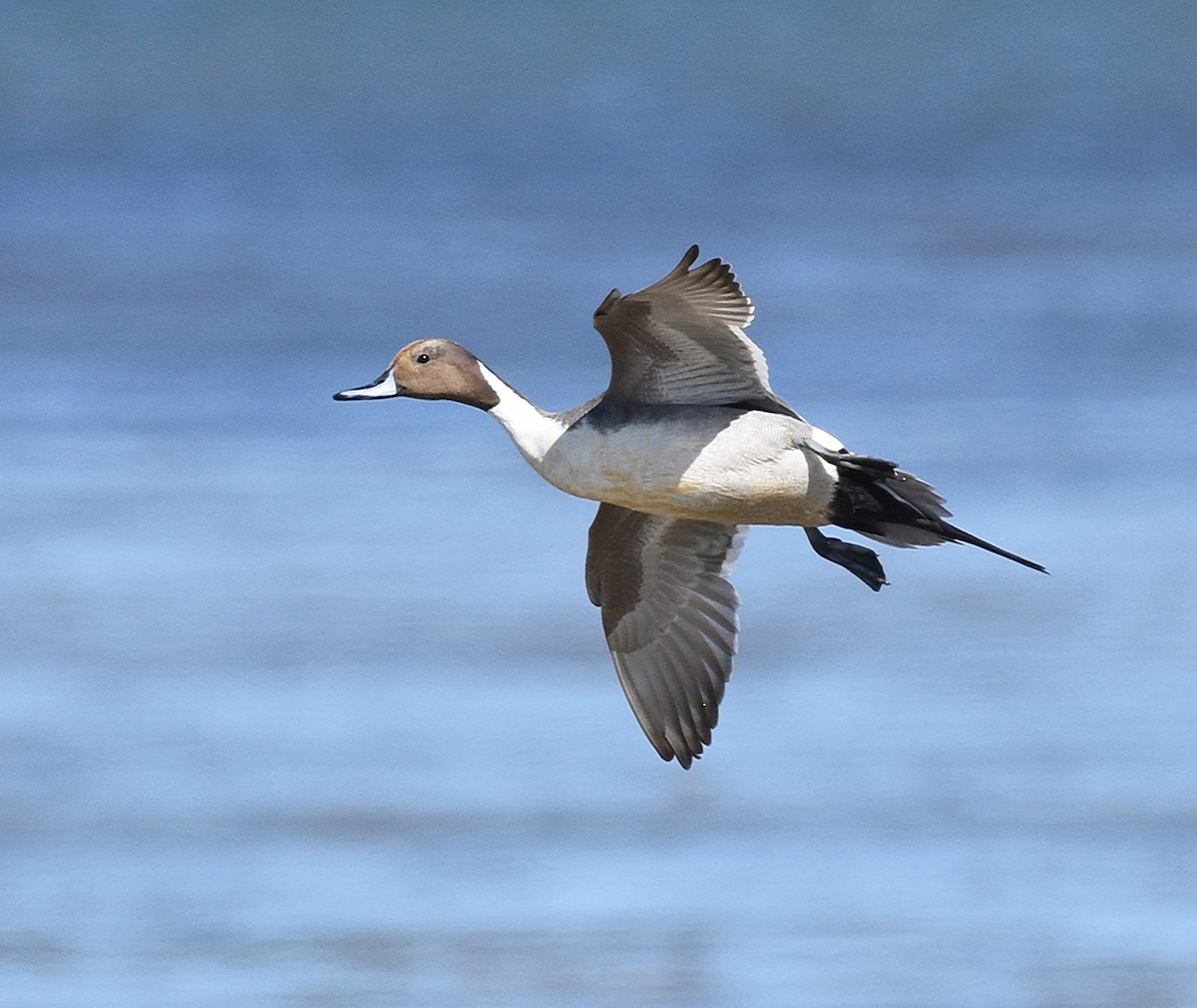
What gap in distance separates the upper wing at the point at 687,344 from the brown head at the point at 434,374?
44 cm

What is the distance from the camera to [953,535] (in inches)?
235

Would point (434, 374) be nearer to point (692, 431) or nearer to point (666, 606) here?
point (692, 431)

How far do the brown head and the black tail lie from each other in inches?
38.6

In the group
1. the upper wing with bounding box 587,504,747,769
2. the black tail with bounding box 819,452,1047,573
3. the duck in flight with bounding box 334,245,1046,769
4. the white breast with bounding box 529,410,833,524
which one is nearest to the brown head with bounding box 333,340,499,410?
the duck in flight with bounding box 334,245,1046,769

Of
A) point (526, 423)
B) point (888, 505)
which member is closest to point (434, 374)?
point (526, 423)

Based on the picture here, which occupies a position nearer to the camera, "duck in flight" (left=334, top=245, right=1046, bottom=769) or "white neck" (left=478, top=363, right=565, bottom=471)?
"duck in flight" (left=334, top=245, right=1046, bottom=769)

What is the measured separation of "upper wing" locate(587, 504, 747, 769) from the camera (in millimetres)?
6715

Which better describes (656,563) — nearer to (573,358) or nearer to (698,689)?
(698,689)

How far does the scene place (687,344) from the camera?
5949 mm

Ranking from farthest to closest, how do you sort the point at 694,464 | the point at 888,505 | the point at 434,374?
the point at 434,374
the point at 888,505
the point at 694,464

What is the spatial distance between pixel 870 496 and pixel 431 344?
125cm

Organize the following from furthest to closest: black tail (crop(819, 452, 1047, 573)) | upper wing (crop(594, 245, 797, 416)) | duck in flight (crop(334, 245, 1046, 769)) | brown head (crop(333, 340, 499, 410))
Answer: brown head (crop(333, 340, 499, 410)), black tail (crop(819, 452, 1047, 573)), duck in flight (crop(334, 245, 1046, 769)), upper wing (crop(594, 245, 797, 416))

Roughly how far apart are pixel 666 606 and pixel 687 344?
3.60 feet

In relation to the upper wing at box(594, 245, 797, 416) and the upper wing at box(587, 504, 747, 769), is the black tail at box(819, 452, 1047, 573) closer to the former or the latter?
the upper wing at box(594, 245, 797, 416)
